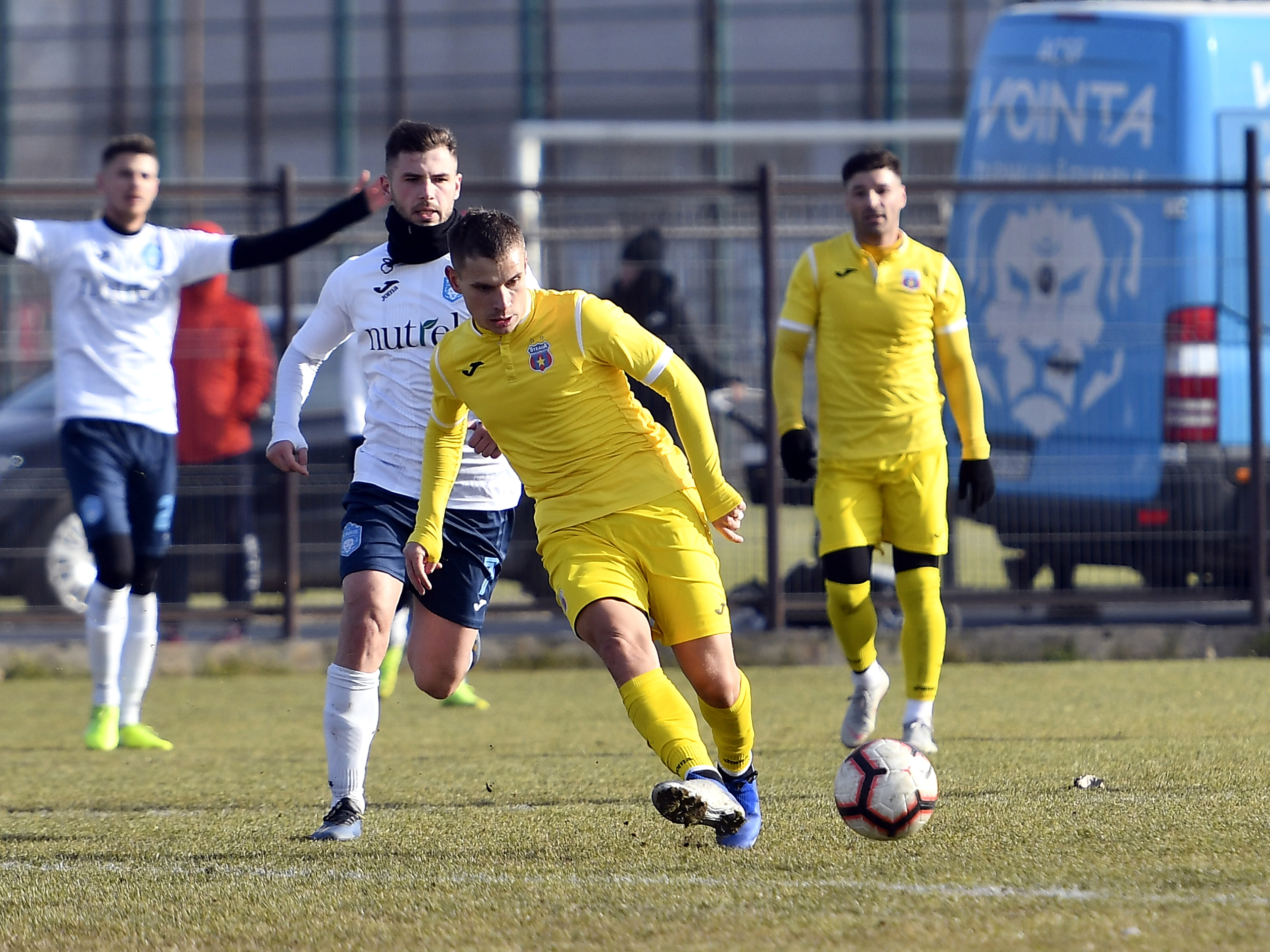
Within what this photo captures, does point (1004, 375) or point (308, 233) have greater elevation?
point (308, 233)

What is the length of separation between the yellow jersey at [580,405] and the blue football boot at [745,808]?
0.70 meters

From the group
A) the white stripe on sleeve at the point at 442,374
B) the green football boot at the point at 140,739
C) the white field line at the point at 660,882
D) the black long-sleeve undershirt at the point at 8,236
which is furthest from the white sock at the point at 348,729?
the black long-sleeve undershirt at the point at 8,236

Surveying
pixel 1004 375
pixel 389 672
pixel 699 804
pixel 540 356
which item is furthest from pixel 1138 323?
pixel 699 804

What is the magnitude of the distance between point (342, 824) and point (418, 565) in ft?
2.52

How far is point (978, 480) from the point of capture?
6.60m

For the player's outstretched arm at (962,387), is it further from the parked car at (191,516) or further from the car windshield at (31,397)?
the car windshield at (31,397)

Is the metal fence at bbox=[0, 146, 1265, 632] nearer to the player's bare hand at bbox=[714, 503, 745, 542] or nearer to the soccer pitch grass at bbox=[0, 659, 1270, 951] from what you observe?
the soccer pitch grass at bbox=[0, 659, 1270, 951]

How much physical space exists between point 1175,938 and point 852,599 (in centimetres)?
329

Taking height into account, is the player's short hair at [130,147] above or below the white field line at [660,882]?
above

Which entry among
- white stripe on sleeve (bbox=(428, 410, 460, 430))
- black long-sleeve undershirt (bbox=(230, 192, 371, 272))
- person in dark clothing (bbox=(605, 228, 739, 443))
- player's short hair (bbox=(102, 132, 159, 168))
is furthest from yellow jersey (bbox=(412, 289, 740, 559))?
person in dark clothing (bbox=(605, 228, 739, 443))

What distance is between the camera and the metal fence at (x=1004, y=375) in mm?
9844

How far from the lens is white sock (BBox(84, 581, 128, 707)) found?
7.51 meters

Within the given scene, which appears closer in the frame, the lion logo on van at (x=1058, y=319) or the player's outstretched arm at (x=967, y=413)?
the player's outstretched arm at (x=967, y=413)

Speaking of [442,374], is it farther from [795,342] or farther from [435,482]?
[795,342]
